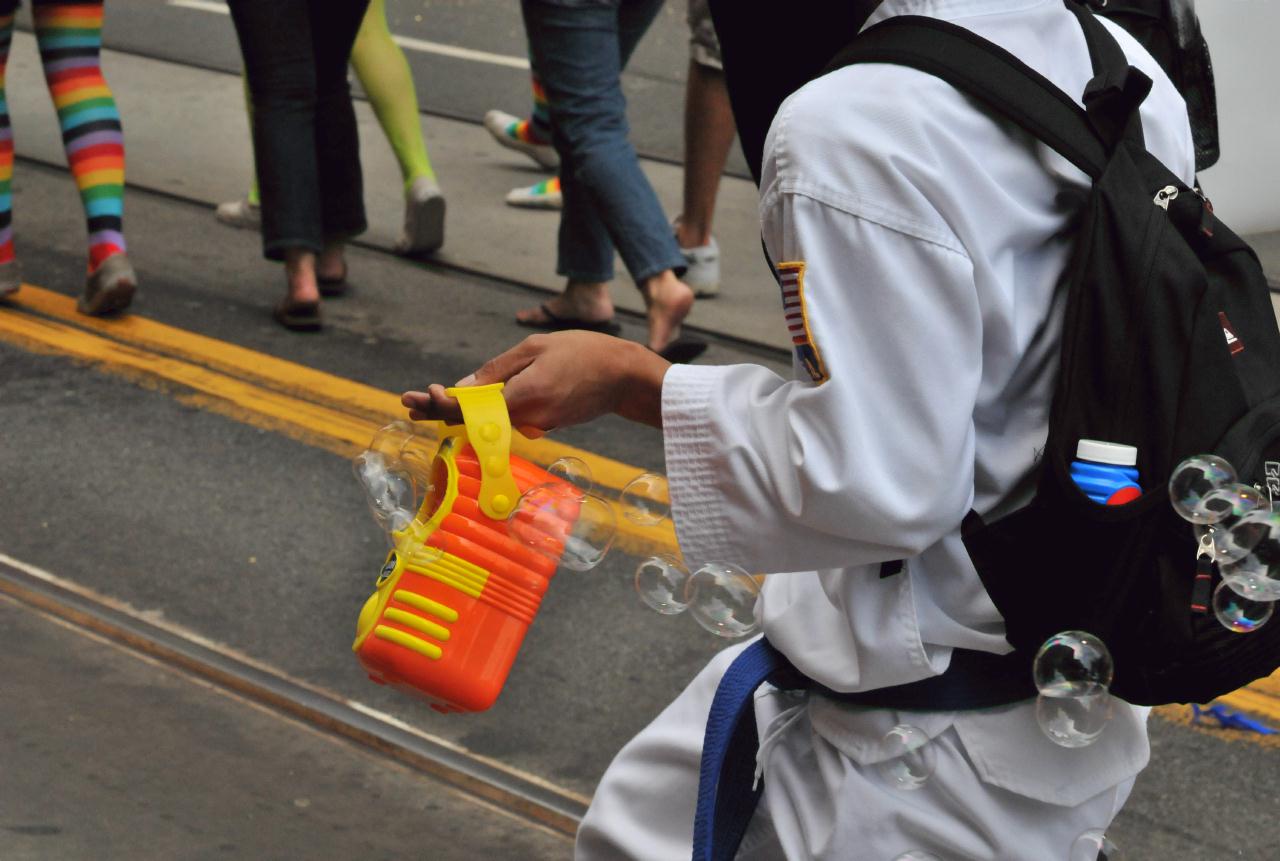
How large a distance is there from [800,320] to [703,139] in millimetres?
4014

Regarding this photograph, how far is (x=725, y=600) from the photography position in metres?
1.87

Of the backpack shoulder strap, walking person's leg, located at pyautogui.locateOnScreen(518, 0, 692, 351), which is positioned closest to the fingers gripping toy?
the backpack shoulder strap

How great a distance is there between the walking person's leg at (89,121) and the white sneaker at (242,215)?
898mm

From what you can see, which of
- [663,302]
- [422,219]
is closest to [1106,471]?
[663,302]

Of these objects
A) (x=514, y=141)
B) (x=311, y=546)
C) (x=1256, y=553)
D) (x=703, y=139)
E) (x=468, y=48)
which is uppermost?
(x=1256, y=553)

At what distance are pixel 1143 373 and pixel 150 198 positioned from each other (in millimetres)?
5365

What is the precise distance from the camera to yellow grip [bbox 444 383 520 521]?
155 cm

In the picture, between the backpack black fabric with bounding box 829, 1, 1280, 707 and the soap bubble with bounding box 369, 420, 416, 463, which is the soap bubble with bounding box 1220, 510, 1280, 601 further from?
the soap bubble with bounding box 369, 420, 416, 463

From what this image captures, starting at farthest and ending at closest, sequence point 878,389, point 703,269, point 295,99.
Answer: point 703,269
point 295,99
point 878,389

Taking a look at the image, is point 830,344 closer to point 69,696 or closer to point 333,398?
point 69,696

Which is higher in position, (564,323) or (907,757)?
(907,757)

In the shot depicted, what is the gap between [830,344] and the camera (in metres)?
1.33

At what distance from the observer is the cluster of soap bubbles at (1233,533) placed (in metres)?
1.37

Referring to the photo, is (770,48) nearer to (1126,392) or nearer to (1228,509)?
(1126,392)
